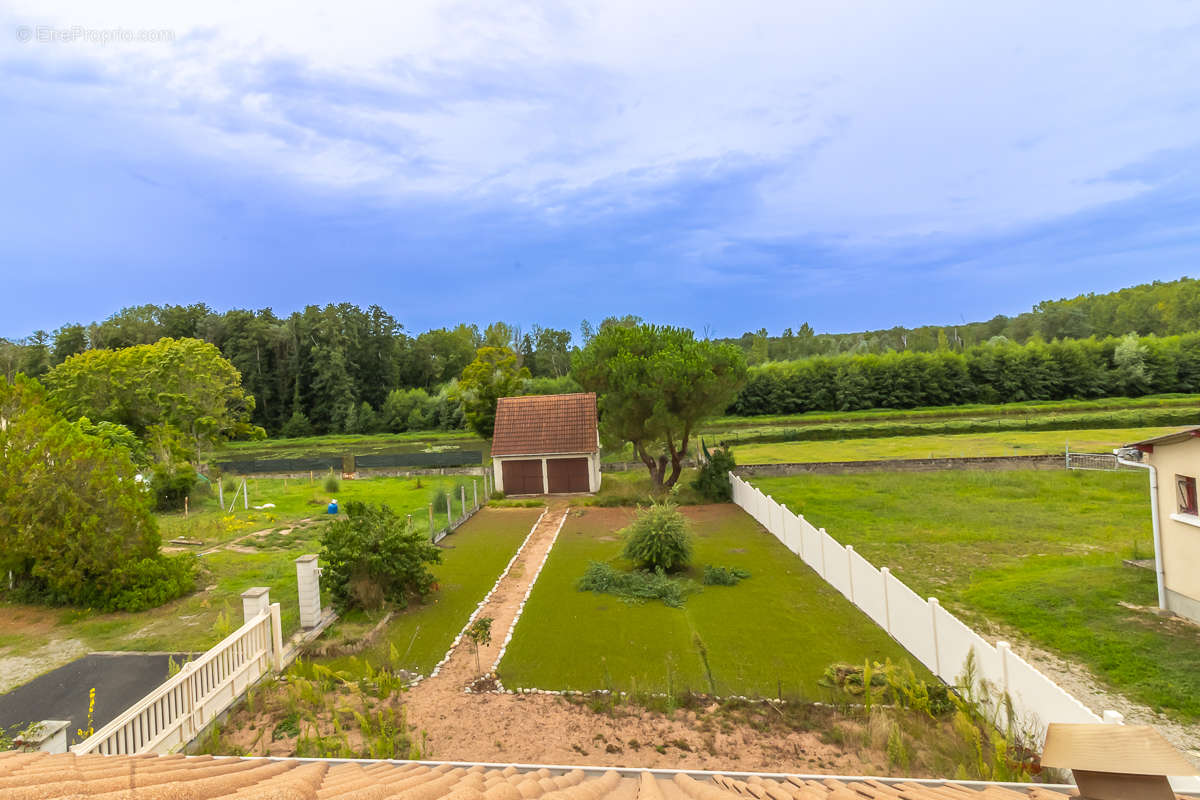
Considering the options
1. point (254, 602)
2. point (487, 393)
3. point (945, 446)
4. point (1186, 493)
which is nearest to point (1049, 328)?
point (945, 446)

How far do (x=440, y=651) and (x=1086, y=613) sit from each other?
33.4 ft

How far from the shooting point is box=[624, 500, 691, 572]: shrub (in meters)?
12.8

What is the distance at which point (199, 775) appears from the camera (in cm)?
303

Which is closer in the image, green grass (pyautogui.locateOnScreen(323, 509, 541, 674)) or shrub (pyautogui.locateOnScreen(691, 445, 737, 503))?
green grass (pyautogui.locateOnScreen(323, 509, 541, 674))

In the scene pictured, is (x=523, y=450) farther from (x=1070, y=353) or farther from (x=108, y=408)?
(x=1070, y=353)

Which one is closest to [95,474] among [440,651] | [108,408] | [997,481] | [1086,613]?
[440,651]

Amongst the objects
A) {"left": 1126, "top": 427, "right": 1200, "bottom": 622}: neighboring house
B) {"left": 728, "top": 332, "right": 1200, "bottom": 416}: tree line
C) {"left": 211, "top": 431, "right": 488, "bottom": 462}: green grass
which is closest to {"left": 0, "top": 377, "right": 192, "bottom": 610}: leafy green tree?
{"left": 1126, "top": 427, "right": 1200, "bottom": 622}: neighboring house

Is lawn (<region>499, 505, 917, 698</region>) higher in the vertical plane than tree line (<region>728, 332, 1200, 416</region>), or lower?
lower

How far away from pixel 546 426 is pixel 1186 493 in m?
20.1

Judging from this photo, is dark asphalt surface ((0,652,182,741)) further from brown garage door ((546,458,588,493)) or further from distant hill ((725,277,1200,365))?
distant hill ((725,277,1200,365))

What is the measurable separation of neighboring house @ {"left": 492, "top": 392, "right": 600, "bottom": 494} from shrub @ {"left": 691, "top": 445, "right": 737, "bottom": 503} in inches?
187

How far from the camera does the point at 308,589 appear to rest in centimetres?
985

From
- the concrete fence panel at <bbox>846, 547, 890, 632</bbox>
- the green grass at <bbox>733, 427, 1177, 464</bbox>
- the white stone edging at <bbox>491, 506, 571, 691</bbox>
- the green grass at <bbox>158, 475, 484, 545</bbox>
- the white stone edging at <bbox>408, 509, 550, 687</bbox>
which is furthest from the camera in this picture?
the green grass at <bbox>733, 427, 1177, 464</bbox>

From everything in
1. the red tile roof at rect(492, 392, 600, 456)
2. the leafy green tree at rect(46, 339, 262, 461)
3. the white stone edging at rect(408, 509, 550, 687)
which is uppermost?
the leafy green tree at rect(46, 339, 262, 461)
